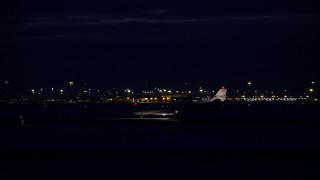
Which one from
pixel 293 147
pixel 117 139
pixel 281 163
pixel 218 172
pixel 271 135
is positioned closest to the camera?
pixel 218 172

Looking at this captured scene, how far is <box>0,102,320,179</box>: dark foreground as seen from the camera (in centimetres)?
3241

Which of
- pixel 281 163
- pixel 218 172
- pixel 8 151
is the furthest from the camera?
pixel 8 151

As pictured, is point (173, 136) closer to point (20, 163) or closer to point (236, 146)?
point (236, 146)

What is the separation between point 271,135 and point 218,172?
26409 millimetres

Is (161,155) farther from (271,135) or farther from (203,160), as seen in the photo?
(271,135)

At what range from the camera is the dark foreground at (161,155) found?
32406 millimetres

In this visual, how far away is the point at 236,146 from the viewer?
153 ft

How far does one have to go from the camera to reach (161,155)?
134ft

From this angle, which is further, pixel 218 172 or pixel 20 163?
pixel 20 163

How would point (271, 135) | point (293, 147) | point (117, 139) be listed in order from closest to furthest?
point (293, 147)
point (117, 139)
point (271, 135)

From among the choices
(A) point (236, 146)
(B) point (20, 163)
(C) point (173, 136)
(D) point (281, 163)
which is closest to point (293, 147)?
(A) point (236, 146)

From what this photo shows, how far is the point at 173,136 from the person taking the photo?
→ 187 feet

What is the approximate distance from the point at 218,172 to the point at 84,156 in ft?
36.1

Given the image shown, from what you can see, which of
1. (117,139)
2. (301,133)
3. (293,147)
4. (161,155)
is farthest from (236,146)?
(301,133)
